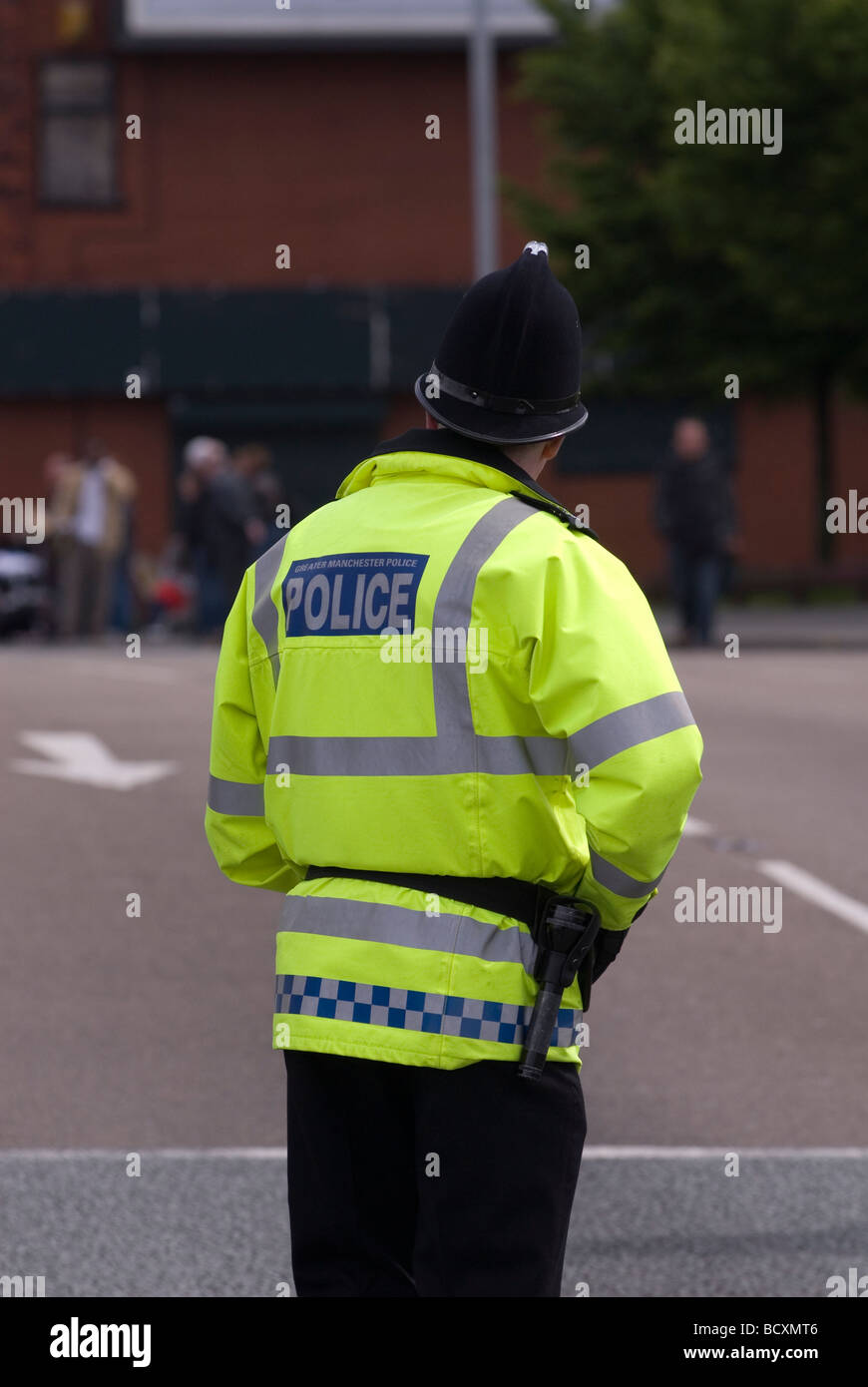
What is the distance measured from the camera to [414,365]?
116 ft

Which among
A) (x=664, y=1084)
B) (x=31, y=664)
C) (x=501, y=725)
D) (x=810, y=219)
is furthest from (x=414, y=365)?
(x=501, y=725)

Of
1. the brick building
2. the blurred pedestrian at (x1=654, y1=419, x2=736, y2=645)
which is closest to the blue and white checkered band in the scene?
the blurred pedestrian at (x1=654, y1=419, x2=736, y2=645)

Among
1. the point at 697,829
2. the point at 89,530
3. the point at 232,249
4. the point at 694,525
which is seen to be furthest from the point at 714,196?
the point at 697,829

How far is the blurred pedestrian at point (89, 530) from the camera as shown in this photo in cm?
2405

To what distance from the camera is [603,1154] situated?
6.01 m

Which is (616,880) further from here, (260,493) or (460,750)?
(260,493)

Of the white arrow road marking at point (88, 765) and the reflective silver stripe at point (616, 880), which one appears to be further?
the white arrow road marking at point (88, 765)

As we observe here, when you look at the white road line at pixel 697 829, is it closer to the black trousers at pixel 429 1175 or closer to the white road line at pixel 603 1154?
the white road line at pixel 603 1154

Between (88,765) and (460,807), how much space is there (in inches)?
413

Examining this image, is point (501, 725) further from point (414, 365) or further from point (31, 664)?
point (414, 365)

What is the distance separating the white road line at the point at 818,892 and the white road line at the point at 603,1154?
2972 millimetres

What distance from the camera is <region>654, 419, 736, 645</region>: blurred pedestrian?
2188 cm

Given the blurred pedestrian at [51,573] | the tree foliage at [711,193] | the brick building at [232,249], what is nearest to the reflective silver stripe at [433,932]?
the blurred pedestrian at [51,573]

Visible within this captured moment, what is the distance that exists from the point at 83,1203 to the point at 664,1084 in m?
1.92
